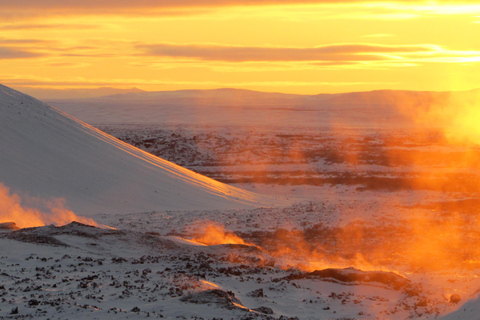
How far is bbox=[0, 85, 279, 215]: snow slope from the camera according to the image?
73.3 feet

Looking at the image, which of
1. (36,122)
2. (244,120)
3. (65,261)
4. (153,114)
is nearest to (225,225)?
(65,261)

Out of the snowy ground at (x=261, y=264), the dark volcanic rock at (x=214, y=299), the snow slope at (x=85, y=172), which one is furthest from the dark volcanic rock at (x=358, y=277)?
the snow slope at (x=85, y=172)

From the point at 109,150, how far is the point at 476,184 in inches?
862

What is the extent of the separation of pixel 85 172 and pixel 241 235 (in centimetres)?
970

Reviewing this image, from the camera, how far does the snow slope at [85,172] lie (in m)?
22.3

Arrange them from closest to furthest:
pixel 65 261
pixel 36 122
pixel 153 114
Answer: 1. pixel 65 261
2. pixel 36 122
3. pixel 153 114

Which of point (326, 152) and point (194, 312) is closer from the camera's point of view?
point (194, 312)

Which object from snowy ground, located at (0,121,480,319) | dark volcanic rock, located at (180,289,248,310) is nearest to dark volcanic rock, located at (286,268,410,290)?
snowy ground, located at (0,121,480,319)

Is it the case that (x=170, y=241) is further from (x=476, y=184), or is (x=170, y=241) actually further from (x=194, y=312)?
(x=476, y=184)

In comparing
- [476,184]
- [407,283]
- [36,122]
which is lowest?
[476,184]

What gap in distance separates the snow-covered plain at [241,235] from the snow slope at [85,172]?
10 centimetres

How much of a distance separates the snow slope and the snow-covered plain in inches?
4.0

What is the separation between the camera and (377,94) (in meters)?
146

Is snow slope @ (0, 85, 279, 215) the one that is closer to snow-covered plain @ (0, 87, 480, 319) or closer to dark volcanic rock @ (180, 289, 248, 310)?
snow-covered plain @ (0, 87, 480, 319)
